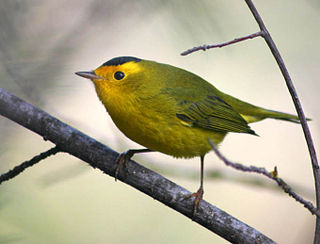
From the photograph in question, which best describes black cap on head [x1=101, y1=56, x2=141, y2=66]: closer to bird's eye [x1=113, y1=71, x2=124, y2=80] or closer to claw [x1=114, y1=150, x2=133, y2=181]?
bird's eye [x1=113, y1=71, x2=124, y2=80]

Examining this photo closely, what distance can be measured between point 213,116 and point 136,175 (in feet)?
4.35

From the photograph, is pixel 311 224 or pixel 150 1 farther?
pixel 311 224

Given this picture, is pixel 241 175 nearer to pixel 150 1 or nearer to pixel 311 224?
pixel 311 224

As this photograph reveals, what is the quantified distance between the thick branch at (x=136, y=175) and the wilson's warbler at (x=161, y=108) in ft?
0.50

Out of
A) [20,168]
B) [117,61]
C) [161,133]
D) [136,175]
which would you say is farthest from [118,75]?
[20,168]

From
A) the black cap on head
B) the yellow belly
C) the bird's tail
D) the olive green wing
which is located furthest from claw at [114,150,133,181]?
the bird's tail

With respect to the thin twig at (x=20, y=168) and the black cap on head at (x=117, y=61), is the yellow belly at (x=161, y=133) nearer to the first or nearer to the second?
the black cap on head at (x=117, y=61)

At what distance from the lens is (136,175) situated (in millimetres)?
2668

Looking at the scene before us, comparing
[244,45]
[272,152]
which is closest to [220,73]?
[244,45]

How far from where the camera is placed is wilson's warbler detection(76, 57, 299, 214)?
308 centimetres

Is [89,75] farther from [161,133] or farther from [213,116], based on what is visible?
[213,116]

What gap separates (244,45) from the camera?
5273 mm

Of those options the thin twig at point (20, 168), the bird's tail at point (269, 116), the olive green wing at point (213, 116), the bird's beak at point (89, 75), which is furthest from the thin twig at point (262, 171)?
the bird's tail at point (269, 116)

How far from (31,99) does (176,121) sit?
148 cm
